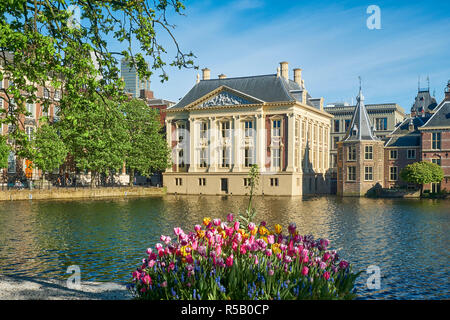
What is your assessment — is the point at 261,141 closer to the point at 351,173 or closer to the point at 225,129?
the point at 225,129

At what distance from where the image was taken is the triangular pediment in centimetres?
7500

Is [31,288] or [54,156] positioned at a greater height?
[54,156]

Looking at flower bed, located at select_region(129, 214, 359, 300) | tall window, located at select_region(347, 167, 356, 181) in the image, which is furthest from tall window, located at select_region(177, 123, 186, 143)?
flower bed, located at select_region(129, 214, 359, 300)

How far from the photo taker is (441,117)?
225 feet

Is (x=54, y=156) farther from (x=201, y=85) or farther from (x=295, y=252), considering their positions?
(x=295, y=252)

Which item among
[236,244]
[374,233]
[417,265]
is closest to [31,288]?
[236,244]

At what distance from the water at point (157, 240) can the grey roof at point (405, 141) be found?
36.5 metres

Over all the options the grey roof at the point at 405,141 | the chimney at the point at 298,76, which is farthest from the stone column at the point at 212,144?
the grey roof at the point at 405,141

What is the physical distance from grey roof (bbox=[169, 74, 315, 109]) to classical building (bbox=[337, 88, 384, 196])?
969cm

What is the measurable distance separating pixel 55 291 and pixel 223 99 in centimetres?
6625

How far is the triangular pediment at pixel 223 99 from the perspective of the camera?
75.0 m

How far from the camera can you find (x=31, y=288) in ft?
39.8

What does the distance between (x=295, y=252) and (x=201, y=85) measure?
245 ft
